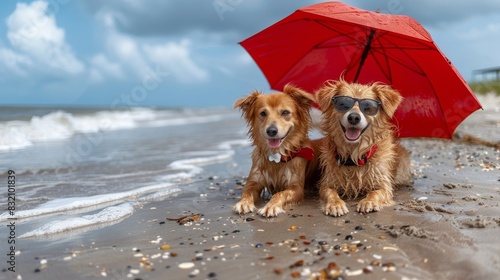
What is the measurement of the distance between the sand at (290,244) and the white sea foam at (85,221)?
145mm

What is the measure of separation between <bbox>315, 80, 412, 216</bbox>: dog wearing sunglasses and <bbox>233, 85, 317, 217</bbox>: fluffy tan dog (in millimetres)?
236

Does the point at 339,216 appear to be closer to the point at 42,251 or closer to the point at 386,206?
the point at 386,206

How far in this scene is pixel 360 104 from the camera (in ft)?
15.2

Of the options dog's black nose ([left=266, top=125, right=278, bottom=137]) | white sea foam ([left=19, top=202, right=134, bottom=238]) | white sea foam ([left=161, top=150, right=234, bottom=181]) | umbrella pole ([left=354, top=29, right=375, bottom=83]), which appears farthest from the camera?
white sea foam ([left=161, top=150, right=234, bottom=181])

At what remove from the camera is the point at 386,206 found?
177 inches

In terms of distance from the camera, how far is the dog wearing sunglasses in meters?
4.64

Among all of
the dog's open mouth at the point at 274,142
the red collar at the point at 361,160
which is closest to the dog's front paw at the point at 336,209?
the red collar at the point at 361,160

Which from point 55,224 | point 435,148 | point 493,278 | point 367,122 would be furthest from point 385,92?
point 435,148

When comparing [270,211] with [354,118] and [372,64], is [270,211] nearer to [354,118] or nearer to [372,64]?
[354,118]

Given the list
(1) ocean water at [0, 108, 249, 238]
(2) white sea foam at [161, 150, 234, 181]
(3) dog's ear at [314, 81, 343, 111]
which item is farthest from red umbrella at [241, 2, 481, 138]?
(1) ocean water at [0, 108, 249, 238]

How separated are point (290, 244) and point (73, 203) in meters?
2.98

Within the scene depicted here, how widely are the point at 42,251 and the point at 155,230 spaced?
0.95 m

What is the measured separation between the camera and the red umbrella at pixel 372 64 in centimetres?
536

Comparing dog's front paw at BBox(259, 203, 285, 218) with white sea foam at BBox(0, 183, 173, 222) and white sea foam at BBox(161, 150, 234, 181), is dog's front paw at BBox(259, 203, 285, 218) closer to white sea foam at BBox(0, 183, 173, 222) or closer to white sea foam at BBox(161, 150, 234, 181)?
white sea foam at BBox(0, 183, 173, 222)
